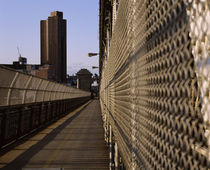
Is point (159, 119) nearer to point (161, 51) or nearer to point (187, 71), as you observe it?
point (161, 51)

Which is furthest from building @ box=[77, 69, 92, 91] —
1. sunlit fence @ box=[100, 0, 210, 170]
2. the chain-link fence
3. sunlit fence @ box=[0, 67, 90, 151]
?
sunlit fence @ box=[100, 0, 210, 170]

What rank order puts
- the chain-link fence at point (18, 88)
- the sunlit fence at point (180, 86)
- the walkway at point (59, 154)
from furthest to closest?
the chain-link fence at point (18, 88), the walkway at point (59, 154), the sunlit fence at point (180, 86)

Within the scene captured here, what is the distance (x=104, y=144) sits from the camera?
47.0 feet

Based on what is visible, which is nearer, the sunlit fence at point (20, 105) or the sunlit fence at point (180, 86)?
the sunlit fence at point (180, 86)

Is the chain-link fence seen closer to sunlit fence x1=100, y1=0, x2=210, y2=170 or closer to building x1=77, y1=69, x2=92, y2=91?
sunlit fence x1=100, y1=0, x2=210, y2=170

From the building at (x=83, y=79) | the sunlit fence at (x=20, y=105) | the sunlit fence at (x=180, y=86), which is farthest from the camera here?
the building at (x=83, y=79)

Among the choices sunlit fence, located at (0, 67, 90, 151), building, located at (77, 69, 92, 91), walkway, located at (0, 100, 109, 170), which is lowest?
walkway, located at (0, 100, 109, 170)

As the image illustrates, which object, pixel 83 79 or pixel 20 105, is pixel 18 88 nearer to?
pixel 20 105

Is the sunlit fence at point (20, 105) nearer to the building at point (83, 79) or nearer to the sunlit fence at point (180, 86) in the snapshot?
the sunlit fence at point (180, 86)

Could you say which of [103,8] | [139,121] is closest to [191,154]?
[139,121]

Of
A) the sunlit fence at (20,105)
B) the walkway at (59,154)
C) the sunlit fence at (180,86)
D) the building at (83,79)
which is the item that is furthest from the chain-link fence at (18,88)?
the building at (83,79)

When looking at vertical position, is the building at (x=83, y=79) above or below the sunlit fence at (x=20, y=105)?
above

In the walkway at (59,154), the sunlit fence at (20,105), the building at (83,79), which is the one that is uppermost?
the building at (83,79)

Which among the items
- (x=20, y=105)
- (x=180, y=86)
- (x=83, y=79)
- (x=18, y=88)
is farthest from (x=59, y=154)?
(x=83, y=79)
